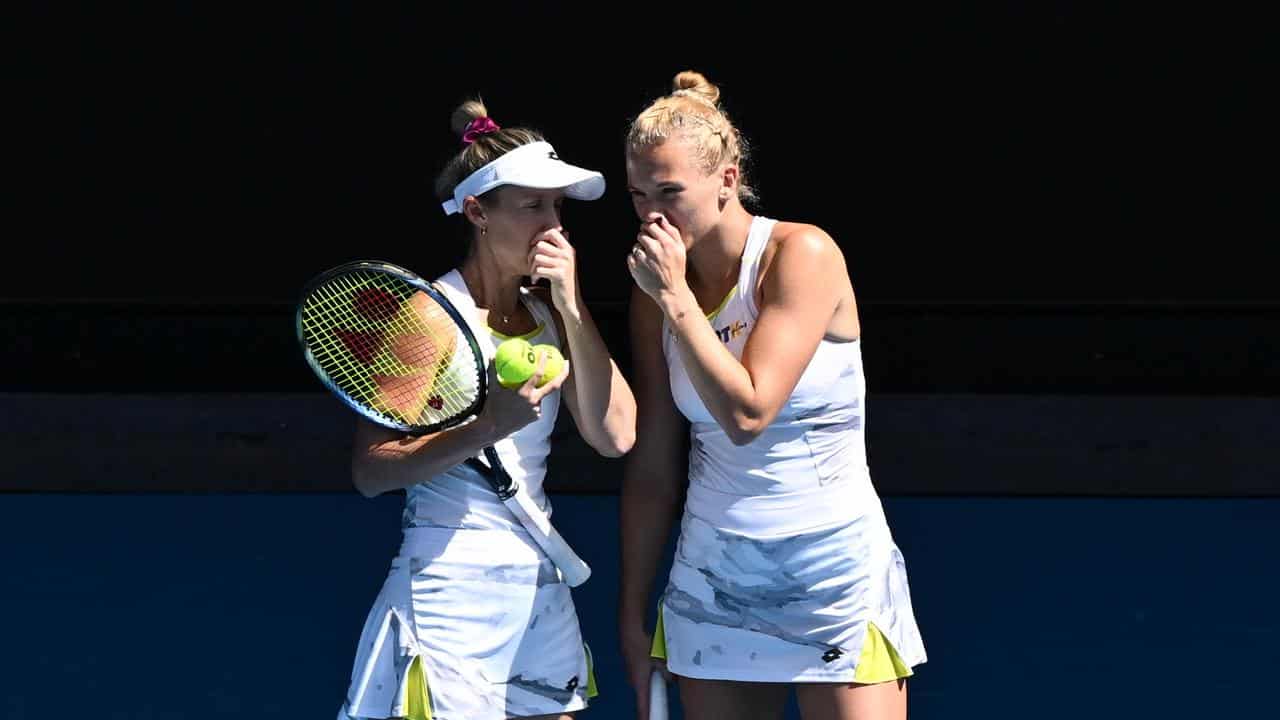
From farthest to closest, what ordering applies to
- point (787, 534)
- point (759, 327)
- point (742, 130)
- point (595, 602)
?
point (742, 130) → point (595, 602) → point (787, 534) → point (759, 327)

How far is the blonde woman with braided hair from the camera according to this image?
2209 millimetres

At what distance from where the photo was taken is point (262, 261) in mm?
6930

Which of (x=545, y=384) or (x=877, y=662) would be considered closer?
(x=545, y=384)

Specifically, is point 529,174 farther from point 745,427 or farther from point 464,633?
point 464,633

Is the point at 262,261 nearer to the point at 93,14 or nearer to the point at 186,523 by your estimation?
the point at 93,14

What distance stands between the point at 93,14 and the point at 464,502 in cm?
530

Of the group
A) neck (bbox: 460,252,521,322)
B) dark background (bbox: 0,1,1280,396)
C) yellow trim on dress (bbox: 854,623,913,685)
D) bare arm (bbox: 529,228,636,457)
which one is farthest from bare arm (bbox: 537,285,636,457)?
dark background (bbox: 0,1,1280,396)

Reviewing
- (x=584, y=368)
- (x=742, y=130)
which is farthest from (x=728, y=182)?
(x=742, y=130)

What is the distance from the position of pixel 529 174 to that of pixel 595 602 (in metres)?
2.32

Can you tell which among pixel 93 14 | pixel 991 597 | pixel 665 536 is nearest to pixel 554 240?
pixel 665 536

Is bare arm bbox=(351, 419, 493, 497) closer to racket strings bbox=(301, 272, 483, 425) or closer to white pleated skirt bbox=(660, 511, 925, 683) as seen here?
racket strings bbox=(301, 272, 483, 425)

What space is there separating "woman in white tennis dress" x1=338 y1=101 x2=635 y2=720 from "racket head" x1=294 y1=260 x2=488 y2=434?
44 mm

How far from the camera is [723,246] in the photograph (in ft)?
7.61

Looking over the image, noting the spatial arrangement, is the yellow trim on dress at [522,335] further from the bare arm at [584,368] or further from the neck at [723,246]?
the neck at [723,246]
